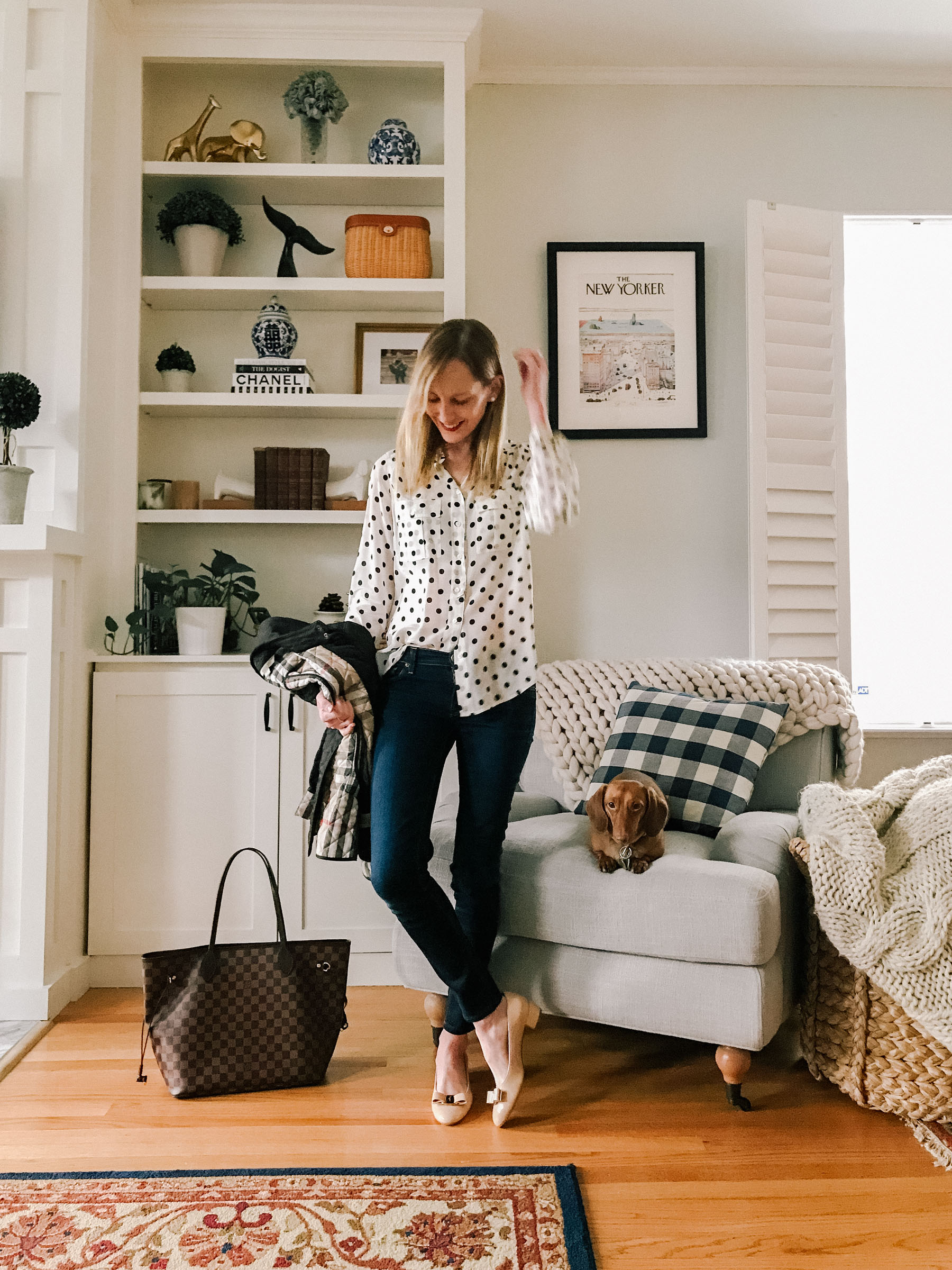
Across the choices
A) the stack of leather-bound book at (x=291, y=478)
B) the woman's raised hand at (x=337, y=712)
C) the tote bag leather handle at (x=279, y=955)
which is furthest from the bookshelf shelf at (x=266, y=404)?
the tote bag leather handle at (x=279, y=955)

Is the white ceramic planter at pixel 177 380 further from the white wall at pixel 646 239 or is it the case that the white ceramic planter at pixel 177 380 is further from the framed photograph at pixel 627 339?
the framed photograph at pixel 627 339

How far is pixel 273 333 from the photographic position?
2.66m

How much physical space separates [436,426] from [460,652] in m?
0.41

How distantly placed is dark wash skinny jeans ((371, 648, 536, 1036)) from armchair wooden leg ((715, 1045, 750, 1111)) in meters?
0.42

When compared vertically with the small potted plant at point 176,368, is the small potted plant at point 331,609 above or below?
below

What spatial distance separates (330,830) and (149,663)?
98 centimetres

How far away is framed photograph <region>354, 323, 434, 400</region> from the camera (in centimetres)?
280

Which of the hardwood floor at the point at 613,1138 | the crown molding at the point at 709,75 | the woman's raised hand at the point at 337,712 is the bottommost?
the hardwood floor at the point at 613,1138

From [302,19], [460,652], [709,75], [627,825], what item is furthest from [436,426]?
[709,75]

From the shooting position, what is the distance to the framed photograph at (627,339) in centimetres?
288

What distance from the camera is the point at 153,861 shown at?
7.98 feet

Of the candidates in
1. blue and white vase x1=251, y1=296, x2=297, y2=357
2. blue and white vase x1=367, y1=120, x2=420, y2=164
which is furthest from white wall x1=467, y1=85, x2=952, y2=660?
blue and white vase x1=251, y1=296, x2=297, y2=357

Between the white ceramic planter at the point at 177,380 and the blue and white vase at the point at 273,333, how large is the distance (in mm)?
219

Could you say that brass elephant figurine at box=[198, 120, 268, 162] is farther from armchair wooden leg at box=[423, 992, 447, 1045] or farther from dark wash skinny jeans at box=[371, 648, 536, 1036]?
armchair wooden leg at box=[423, 992, 447, 1045]
